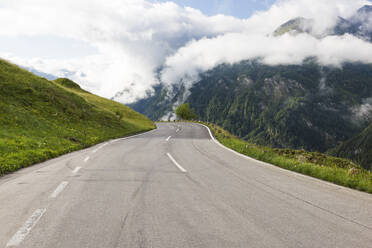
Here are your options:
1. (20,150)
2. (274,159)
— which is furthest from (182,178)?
(20,150)

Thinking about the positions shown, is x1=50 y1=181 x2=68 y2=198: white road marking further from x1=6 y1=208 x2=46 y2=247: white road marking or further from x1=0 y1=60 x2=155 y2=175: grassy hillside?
x1=0 y1=60 x2=155 y2=175: grassy hillside

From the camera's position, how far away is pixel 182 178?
8.06 meters

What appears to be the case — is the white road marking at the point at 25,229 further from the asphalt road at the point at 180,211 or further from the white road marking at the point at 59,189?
the white road marking at the point at 59,189

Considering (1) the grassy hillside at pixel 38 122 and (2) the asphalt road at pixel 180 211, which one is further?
(1) the grassy hillside at pixel 38 122

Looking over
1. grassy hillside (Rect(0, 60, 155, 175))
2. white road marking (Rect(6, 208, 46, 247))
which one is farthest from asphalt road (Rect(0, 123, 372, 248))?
grassy hillside (Rect(0, 60, 155, 175))

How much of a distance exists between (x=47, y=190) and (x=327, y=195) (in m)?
6.98

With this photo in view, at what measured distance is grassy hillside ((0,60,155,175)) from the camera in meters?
13.2

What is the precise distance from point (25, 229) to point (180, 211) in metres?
2.63

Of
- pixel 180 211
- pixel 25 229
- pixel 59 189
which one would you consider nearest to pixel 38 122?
pixel 59 189

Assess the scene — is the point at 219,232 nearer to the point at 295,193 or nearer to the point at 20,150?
the point at 295,193

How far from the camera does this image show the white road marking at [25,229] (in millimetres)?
3838

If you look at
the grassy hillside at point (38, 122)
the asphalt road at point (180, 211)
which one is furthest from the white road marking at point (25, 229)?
the grassy hillside at point (38, 122)

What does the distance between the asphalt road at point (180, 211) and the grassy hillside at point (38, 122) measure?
16.2 ft

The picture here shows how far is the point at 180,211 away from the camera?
511cm
